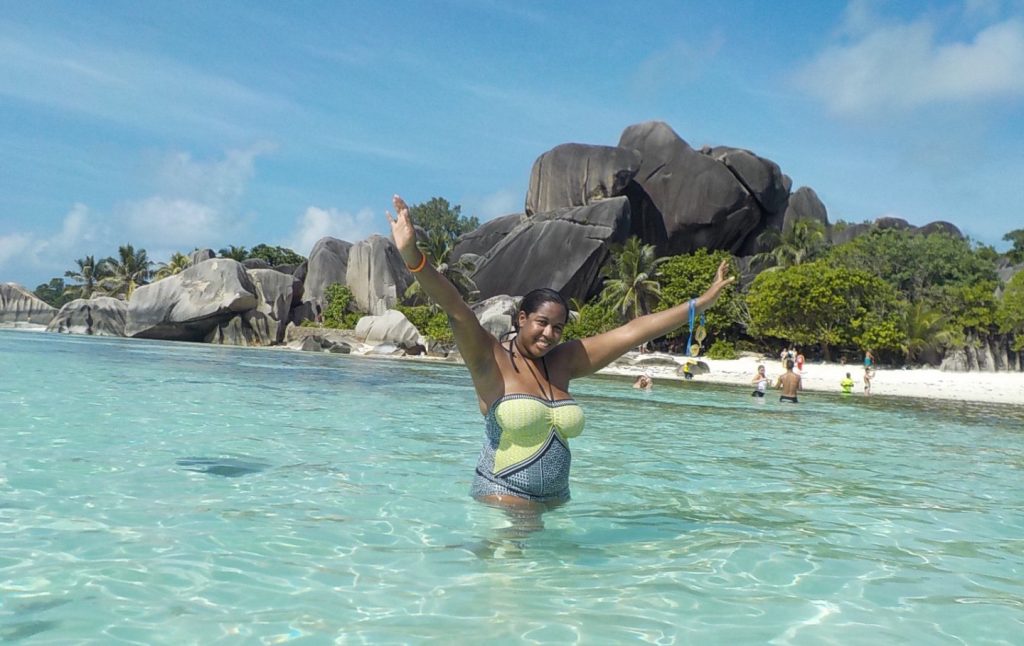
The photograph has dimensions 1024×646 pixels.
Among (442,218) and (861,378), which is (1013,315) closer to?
(861,378)

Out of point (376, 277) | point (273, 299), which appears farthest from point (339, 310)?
point (273, 299)

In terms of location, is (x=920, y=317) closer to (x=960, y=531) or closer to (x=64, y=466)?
(x=960, y=531)

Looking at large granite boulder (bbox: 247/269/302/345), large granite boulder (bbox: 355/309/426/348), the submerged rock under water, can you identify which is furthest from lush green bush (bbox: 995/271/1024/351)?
large granite boulder (bbox: 247/269/302/345)

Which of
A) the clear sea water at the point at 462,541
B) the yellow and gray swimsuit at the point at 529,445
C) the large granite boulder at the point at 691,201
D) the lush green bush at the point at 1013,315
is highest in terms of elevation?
the large granite boulder at the point at 691,201

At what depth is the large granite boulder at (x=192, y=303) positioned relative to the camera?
47.1 meters

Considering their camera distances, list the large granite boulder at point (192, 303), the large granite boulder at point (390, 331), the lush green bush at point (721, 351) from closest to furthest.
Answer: the lush green bush at point (721, 351) → the large granite boulder at point (390, 331) → the large granite boulder at point (192, 303)

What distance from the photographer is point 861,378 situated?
30875mm

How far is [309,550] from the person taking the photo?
13.4 feet

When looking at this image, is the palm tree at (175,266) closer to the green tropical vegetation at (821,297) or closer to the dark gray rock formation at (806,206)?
the green tropical vegetation at (821,297)

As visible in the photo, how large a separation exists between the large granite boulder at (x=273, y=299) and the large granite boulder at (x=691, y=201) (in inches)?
859

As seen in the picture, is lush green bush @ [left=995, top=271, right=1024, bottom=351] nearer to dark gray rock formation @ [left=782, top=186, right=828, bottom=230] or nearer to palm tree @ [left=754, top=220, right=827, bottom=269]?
palm tree @ [left=754, top=220, right=827, bottom=269]

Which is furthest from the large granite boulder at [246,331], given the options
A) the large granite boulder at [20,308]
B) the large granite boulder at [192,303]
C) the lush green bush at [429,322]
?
the large granite boulder at [20,308]

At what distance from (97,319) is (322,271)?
44.3 ft

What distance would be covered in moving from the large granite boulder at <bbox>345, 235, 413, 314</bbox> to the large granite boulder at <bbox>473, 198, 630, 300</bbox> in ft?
18.5
